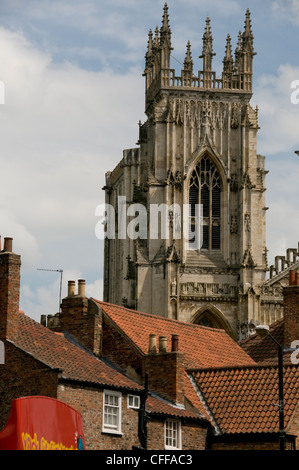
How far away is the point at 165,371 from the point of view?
1481 inches

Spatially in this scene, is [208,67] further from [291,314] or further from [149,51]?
[291,314]

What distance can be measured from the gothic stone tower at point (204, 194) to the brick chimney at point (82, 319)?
42254 millimetres

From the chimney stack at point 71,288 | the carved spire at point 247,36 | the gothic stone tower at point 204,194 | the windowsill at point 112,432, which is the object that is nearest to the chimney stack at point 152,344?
the chimney stack at point 71,288

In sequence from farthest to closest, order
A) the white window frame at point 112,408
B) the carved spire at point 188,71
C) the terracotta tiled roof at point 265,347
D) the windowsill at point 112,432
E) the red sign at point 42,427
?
the carved spire at point 188,71
the terracotta tiled roof at point 265,347
the white window frame at point 112,408
the windowsill at point 112,432
the red sign at point 42,427

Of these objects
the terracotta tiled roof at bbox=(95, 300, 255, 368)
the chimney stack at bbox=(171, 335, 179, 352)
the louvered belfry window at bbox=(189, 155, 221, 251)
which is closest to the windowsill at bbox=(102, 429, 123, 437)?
the terracotta tiled roof at bbox=(95, 300, 255, 368)

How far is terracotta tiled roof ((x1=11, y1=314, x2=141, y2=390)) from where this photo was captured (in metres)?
33.9

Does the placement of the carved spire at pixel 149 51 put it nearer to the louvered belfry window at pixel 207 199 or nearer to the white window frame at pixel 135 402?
the louvered belfry window at pixel 207 199

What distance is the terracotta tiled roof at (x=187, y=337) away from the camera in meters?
39.6

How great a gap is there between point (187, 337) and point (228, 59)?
162 ft

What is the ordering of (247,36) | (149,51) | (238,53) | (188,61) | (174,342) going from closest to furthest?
1. (174,342)
2. (188,61)
3. (247,36)
4. (238,53)
5. (149,51)

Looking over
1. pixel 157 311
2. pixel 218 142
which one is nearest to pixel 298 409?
pixel 157 311

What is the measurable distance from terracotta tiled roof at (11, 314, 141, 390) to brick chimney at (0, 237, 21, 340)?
0.35 metres

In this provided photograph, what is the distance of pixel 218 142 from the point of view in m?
86.7

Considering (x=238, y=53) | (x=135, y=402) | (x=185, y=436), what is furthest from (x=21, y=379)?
(x=238, y=53)
